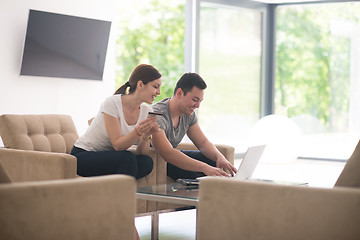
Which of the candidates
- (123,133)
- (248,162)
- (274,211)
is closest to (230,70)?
(123,133)

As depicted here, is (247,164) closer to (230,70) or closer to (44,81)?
(44,81)

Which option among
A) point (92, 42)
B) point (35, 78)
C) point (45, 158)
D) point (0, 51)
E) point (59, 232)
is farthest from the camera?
point (92, 42)

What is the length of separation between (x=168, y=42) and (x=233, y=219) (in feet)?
46.5

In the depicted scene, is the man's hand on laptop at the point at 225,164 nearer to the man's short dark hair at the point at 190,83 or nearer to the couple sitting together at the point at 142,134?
the couple sitting together at the point at 142,134

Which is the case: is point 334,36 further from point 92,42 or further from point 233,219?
point 233,219

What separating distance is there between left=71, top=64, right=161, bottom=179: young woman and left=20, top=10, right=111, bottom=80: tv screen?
7.66 feet

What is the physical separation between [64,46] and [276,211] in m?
4.35

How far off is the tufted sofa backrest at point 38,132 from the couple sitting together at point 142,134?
0.24 metres

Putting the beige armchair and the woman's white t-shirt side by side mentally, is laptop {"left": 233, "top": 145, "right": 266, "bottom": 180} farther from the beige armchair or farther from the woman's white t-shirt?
the beige armchair

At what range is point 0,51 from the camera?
5387mm

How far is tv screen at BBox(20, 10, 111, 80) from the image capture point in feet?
18.3

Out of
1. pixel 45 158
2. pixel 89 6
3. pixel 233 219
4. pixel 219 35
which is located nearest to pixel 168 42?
pixel 219 35

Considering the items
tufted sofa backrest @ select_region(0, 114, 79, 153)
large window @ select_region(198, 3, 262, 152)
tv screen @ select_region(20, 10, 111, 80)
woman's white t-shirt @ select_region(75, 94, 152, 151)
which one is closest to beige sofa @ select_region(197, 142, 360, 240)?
woman's white t-shirt @ select_region(75, 94, 152, 151)

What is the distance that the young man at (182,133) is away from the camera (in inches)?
136
